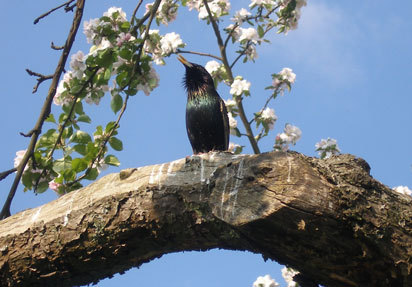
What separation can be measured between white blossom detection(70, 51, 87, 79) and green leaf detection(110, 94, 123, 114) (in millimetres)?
268

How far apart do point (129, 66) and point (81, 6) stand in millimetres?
566

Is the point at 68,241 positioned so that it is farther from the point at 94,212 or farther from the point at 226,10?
the point at 226,10

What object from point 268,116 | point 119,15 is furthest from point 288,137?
point 119,15

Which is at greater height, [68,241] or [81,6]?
[81,6]

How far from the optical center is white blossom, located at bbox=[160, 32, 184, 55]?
5.70m

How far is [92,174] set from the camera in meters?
3.54

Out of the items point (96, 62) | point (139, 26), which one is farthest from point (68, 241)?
point (139, 26)

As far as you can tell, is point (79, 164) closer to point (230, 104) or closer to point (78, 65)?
point (78, 65)

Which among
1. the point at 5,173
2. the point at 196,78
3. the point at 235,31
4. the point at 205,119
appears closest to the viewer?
the point at 5,173

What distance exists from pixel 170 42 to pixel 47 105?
9.44 ft

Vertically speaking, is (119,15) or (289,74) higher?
(289,74)

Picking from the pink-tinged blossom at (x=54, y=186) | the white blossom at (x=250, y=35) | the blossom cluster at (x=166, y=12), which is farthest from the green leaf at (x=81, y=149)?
the white blossom at (x=250, y=35)

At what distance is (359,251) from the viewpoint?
2207 mm

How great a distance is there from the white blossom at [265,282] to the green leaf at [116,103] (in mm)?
3360
